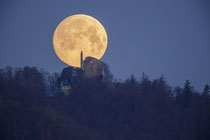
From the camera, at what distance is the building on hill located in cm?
6712

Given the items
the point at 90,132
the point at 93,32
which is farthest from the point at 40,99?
the point at 93,32

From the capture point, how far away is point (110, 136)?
51719 millimetres

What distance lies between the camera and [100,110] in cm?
5600

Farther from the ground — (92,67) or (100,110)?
(92,67)

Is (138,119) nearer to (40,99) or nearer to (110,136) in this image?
(110,136)

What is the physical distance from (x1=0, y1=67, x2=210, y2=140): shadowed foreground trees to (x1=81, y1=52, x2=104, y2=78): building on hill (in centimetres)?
230

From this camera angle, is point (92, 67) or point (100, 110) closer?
point (100, 110)

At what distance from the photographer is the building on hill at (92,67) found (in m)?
67.1

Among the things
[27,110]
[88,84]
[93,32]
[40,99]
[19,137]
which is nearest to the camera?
[19,137]

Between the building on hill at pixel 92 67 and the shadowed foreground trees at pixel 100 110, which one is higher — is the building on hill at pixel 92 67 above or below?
above

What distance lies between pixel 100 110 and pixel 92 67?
12.3 meters

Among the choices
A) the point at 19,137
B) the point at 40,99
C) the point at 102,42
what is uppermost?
the point at 102,42

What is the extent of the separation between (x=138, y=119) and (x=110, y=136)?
3768mm

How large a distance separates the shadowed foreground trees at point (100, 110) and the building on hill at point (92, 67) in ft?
7.54
